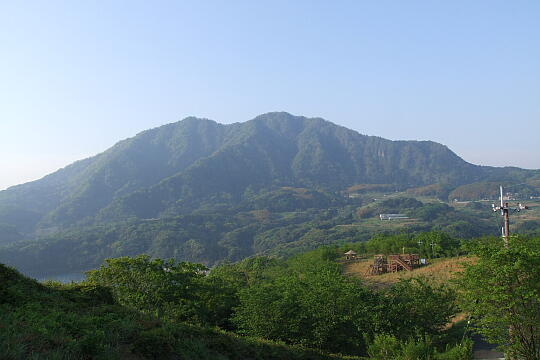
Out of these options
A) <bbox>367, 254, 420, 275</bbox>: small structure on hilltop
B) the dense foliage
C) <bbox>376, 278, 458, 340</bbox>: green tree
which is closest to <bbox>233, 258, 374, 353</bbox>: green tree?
the dense foliage

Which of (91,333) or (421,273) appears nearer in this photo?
(91,333)

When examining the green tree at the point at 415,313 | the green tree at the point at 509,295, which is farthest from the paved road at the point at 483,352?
the green tree at the point at 509,295

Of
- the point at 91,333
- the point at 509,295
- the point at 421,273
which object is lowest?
the point at 421,273

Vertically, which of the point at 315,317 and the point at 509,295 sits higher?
the point at 509,295

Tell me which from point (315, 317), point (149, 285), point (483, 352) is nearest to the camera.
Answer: point (315, 317)

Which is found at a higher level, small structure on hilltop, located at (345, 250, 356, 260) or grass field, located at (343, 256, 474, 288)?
grass field, located at (343, 256, 474, 288)

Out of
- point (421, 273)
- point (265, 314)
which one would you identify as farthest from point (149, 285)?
point (421, 273)

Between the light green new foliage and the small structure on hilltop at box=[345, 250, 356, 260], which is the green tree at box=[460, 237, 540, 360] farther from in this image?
the small structure on hilltop at box=[345, 250, 356, 260]

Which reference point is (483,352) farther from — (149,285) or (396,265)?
(396,265)

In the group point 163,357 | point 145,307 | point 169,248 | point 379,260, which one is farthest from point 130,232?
point 163,357

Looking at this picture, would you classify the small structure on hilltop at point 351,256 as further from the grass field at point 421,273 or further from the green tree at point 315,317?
the green tree at point 315,317

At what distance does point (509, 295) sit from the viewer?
1383 cm

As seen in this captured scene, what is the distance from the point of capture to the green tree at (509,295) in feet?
45.4

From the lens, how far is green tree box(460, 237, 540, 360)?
1384 centimetres
